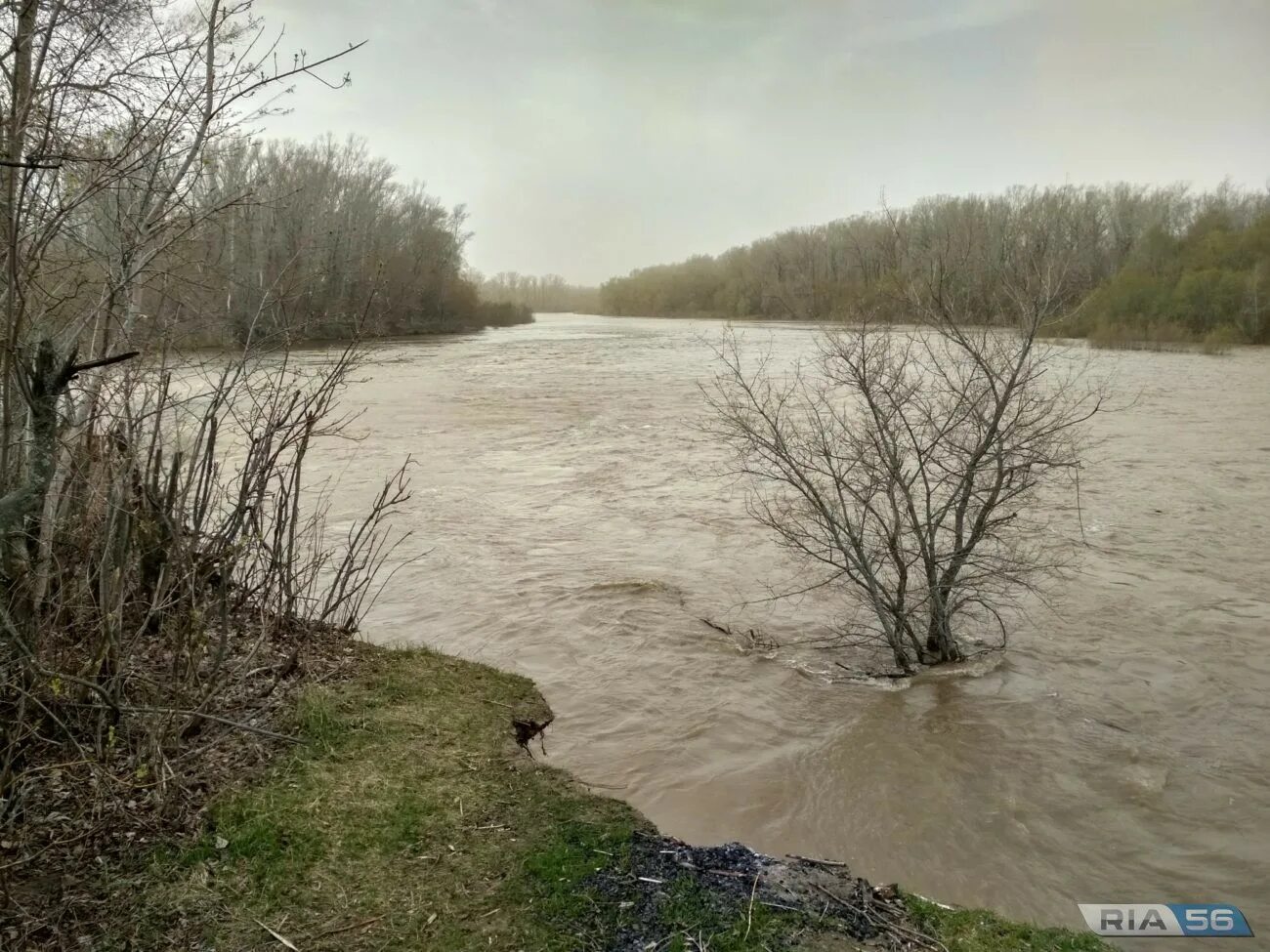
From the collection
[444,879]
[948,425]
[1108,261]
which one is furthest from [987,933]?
[1108,261]

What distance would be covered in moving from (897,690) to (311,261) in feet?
21.6

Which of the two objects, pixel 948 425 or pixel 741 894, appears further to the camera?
pixel 948 425

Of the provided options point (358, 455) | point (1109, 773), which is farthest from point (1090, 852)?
point (358, 455)

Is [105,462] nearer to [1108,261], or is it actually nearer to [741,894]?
[741,894]

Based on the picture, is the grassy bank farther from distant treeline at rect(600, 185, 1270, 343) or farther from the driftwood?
distant treeline at rect(600, 185, 1270, 343)

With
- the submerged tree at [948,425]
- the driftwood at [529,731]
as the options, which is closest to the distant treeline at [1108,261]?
the submerged tree at [948,425]

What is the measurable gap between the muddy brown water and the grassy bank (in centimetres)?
124

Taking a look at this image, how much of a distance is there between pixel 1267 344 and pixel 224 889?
5194 centimetres

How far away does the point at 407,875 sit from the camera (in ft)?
12.8

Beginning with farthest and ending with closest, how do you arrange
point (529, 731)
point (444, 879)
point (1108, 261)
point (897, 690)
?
point (1108, 261), point (897, 690), point (529, 731), point (444, 879)

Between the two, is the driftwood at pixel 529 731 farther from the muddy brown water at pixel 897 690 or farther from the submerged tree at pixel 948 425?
the submerged tree at pixel 948 425

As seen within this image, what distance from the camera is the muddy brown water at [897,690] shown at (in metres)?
5.38

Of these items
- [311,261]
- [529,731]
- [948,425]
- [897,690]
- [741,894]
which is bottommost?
[897,690]

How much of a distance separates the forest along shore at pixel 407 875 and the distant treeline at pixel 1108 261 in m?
5.09
